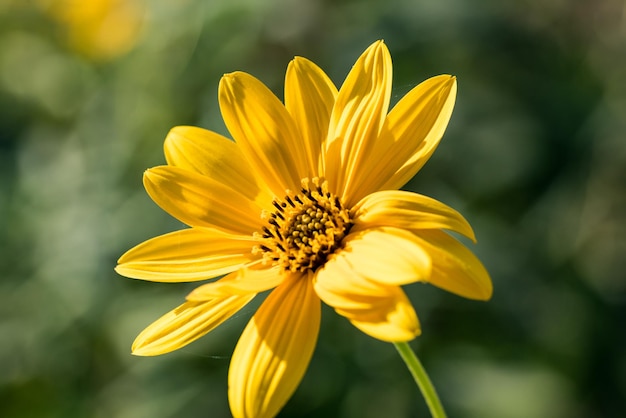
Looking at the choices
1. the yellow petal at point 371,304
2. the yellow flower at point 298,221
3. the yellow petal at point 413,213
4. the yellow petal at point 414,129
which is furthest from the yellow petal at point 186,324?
the yellow petal at point 414,129

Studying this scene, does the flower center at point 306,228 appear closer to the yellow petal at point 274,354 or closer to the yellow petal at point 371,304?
the yellow petal at point 274,354

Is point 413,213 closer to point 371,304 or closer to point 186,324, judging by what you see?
point 371,304

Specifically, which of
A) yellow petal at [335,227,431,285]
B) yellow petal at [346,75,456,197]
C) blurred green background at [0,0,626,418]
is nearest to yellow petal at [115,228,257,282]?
yellow petal at [335,227,431,285]

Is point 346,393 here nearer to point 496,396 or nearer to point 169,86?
point 496,396

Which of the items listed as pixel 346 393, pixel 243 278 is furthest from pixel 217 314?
pixel 346 393

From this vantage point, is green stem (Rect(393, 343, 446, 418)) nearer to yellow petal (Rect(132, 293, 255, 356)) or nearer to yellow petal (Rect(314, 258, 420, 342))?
yellow petal (Rect(314, 258, 420, 342))

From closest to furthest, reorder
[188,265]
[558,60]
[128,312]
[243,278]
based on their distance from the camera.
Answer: [243,278] → [188,265] → [128,312] → [558,60]
